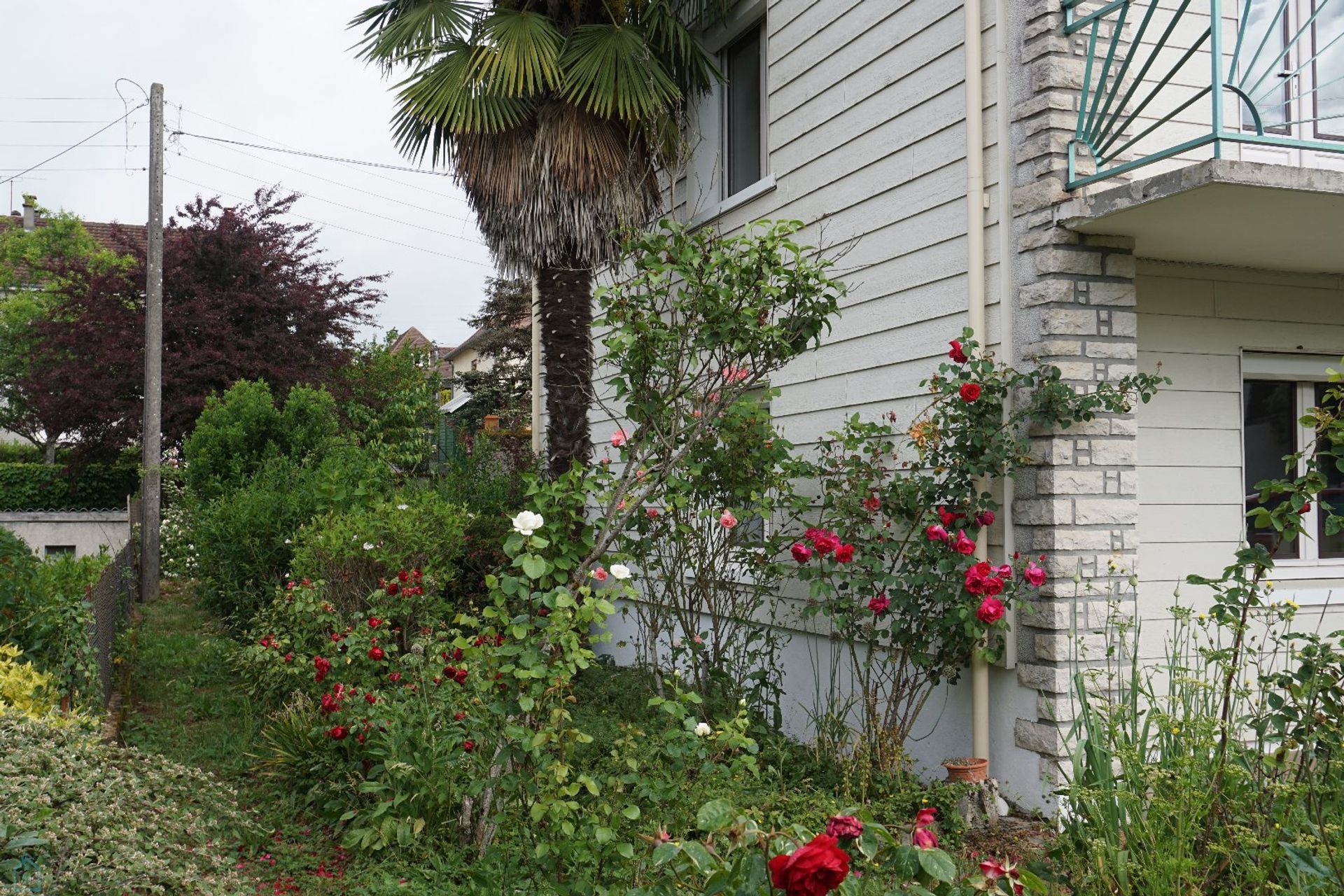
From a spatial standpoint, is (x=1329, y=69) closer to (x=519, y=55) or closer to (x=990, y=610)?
(x=990, y=610)

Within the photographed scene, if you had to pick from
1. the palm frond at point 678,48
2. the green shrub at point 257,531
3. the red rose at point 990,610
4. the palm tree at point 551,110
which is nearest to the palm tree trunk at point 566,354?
the palm tree at point 551,110

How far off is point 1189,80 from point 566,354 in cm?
518

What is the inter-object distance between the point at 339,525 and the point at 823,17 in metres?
4.89

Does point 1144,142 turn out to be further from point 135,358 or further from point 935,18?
point 135,358

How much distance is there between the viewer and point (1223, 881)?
11.1ft

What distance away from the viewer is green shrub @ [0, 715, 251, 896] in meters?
3.08

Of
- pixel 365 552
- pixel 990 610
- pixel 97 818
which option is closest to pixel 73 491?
pixel 365 552

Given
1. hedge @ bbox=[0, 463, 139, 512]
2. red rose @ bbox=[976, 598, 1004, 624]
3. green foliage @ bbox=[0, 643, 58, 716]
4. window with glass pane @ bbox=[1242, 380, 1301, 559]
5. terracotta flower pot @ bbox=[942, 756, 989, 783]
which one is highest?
window with glass pane @ bbox=[1242, 380, 1301, 559]

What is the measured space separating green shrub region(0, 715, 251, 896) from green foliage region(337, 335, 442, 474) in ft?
35.9

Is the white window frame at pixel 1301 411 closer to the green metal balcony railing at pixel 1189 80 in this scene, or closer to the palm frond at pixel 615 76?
the green metal balcony railing at pixel 1189 80

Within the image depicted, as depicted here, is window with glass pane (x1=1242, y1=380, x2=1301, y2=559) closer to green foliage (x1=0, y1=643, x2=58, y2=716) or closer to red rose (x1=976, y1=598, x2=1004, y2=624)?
red rose (x1=976, y1=598, x2=1004, y2=624)

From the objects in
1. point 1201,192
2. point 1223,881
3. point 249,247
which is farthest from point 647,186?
point 249,247

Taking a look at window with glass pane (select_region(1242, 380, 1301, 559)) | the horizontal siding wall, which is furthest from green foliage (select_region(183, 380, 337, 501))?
window with glass pane (select_region(1242, 380, 1301, 559))

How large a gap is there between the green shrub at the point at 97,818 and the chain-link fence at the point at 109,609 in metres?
1.71
